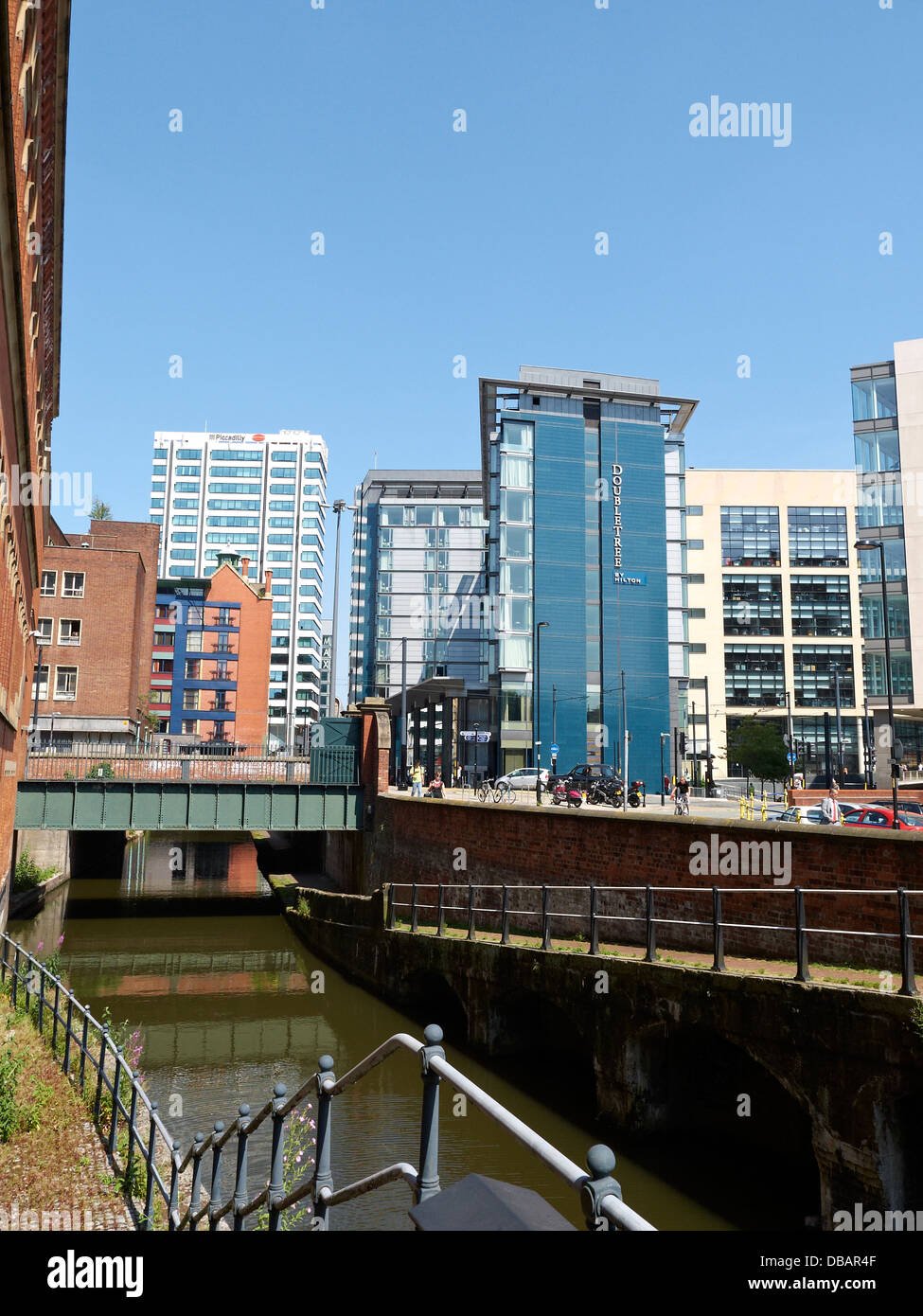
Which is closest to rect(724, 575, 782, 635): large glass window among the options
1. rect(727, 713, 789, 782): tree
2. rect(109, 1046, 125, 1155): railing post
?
rect(727, 713, 789, 782): tree

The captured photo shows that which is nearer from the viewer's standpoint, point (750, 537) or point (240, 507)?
point (750, 537)

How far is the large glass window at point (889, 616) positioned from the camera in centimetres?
5500

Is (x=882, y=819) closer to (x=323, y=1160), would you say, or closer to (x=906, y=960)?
(x=906, y=960)

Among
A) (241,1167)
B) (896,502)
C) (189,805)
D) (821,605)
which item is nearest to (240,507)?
(821,605)

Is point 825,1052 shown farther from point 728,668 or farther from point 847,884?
point 728,668

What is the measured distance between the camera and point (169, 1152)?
1022cm

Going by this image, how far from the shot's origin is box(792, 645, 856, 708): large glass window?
90.1 metres

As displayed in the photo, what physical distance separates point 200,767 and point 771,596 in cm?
7009

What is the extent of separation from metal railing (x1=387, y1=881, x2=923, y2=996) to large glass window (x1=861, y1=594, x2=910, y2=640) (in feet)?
131

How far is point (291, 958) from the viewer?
1158 inches

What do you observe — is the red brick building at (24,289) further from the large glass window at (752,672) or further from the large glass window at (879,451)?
the large glass window at (752,672)

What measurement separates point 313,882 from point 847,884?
28.8 meters
